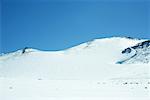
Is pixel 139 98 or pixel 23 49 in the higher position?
pixel 139 98

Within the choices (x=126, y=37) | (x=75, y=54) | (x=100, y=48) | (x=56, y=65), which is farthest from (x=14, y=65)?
(x=126, y=37)

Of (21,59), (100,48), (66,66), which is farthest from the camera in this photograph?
(100,48)

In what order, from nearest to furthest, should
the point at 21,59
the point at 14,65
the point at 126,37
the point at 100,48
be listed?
the point at 14,65 < the point at 21,59 < the point at 100,48 < the point at 126,37

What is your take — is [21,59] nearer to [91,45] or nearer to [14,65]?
[14,65]

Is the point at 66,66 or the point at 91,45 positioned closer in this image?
the point at 66,66

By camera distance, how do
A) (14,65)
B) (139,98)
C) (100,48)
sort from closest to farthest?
(139,98) → (14,65) → (100,48)

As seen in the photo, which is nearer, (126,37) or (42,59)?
(42,59)

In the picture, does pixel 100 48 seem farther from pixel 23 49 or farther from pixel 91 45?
pixel 23 49

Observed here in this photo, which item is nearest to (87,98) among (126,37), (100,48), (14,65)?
(14,65)

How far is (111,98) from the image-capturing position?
10.1m

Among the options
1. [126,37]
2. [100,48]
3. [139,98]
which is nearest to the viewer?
[139,98]

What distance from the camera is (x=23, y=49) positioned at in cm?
7762

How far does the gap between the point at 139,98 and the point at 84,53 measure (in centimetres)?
6022

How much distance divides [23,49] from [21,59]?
36.6 feet
